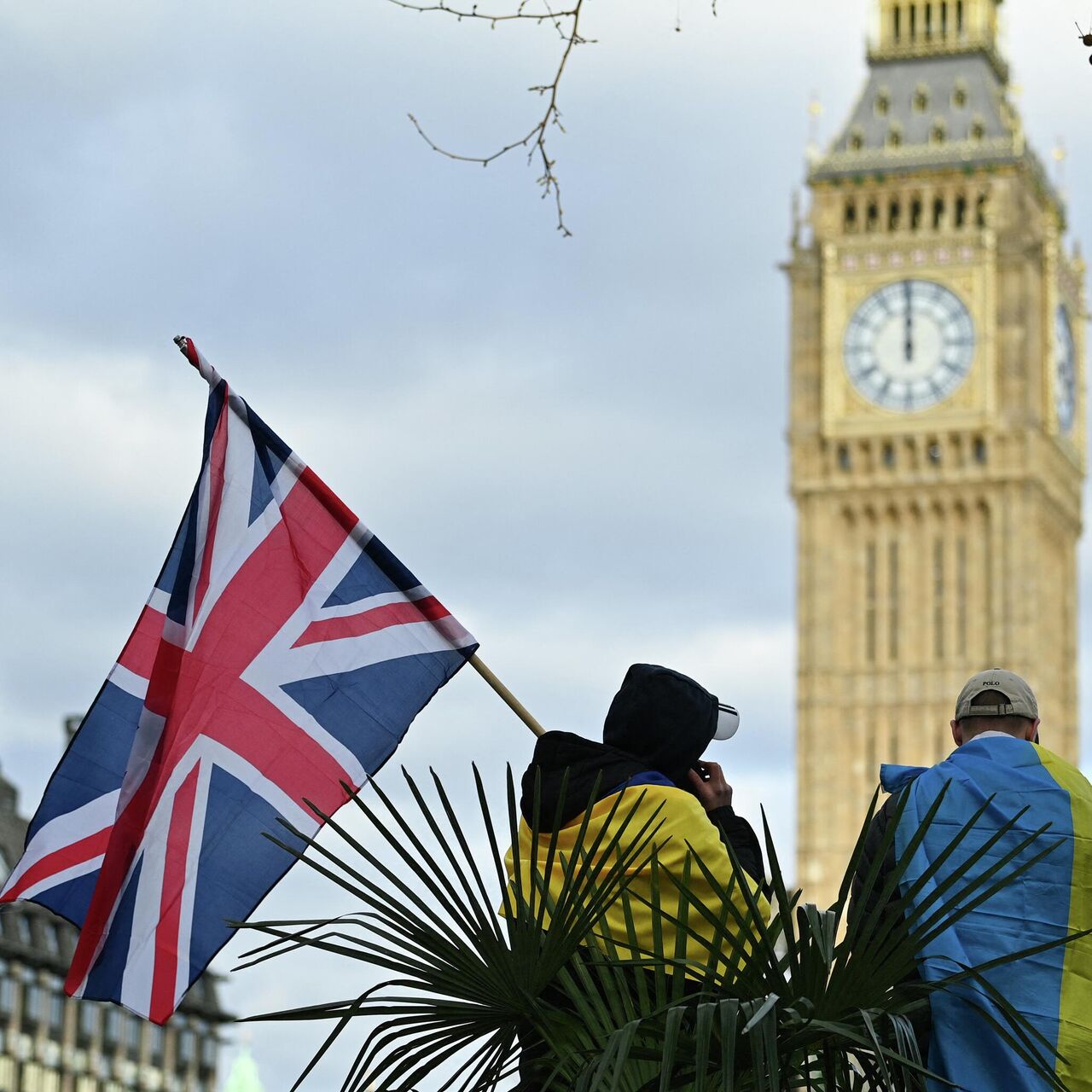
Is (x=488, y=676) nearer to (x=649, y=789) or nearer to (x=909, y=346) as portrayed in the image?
(x=649, y=789)

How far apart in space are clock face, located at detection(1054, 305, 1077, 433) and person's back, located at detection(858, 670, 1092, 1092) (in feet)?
179

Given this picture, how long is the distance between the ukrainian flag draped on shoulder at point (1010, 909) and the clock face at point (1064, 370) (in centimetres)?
5450

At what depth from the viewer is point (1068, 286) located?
201 feet

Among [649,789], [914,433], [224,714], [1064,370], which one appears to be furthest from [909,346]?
[649,789]

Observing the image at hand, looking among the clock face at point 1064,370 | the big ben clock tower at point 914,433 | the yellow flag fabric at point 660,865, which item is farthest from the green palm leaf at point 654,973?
the clock face at point 1064,370

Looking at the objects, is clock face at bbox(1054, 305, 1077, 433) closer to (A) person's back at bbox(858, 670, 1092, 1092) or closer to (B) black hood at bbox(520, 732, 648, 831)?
(B) black hood at bbox(520, 732, 648, 831)

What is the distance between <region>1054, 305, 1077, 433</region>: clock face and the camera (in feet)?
197

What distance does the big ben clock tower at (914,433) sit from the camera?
58312 mm

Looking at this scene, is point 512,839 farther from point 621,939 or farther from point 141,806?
point 141,806

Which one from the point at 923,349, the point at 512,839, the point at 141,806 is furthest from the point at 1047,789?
the point at 923,349

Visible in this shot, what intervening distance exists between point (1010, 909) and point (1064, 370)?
5627cm

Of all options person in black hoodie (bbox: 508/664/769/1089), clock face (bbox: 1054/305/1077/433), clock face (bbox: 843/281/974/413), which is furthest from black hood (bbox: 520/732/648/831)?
clock face (bbox: 1054/305/1077/433)

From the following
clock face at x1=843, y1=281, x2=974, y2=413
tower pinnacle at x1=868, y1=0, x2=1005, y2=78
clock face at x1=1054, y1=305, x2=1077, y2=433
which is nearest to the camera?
clock face at x1=843, y1=281, x2=974, y2=413

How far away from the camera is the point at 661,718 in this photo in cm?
606
